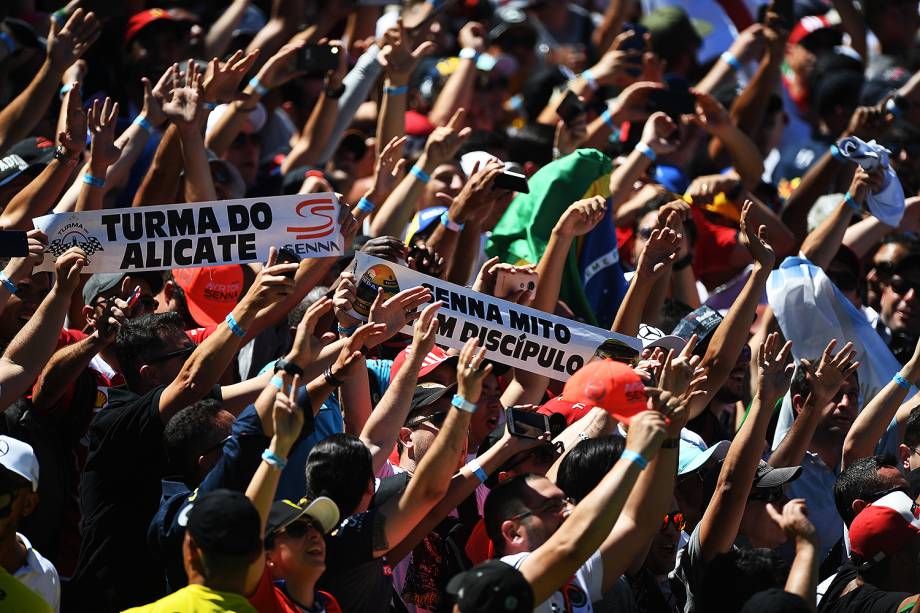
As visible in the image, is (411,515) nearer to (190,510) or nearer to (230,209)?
(190,510)

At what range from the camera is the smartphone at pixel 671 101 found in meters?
8.47

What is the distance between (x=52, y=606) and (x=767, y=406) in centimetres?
269

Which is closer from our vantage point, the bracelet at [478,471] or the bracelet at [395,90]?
the bracelet at [478,471]

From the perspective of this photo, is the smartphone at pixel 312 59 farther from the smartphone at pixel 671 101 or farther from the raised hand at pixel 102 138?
the smartphone at pixel 671 101

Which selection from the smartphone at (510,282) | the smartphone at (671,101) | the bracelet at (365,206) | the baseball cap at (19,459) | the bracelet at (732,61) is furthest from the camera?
the bracelet at (732,61)

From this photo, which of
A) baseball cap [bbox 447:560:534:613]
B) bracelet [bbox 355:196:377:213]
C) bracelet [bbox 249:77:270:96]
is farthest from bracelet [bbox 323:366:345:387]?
bracelet [bbox 249:77:270:96]

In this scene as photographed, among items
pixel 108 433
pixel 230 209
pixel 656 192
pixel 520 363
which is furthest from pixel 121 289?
pixel 656 192

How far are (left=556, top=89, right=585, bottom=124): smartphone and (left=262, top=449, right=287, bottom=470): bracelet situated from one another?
14.1ft

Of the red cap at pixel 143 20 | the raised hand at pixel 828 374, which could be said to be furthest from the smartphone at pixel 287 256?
the red cap at pixel 143 20

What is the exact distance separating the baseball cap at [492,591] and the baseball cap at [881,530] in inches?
71.8

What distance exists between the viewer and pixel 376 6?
10.7 m

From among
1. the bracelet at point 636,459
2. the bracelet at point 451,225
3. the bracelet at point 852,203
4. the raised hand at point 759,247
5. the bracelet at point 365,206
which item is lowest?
the bracelet at point 852,203

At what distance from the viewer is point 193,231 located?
5895 mm

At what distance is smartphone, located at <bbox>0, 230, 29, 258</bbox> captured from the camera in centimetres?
508
